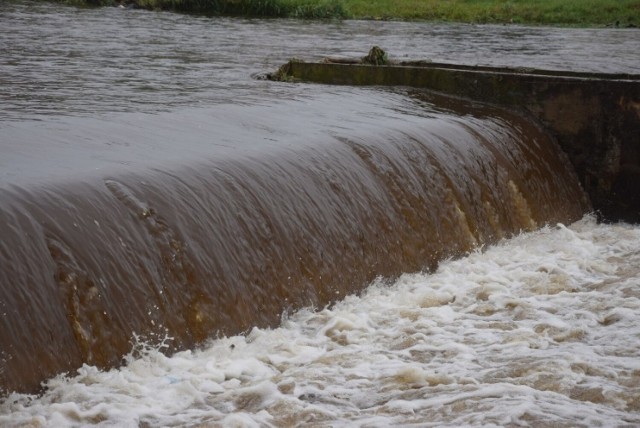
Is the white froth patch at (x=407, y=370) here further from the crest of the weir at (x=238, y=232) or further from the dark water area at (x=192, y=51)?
the dark water area at (x=192, y=51)

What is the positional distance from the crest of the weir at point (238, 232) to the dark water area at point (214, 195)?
0.01 m

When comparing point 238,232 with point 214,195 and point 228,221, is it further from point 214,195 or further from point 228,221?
point 214,195

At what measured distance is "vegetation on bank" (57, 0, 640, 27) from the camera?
1154 inches

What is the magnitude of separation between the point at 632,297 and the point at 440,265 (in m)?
1.71

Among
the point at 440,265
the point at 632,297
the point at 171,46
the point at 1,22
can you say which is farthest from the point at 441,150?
the point at 1,22

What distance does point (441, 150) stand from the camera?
1005cm

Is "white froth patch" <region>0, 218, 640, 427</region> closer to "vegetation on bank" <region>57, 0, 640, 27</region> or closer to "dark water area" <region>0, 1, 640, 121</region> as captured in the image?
"dark water area" <region>0, 1, 640, 121</region>

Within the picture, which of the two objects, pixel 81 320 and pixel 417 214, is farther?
pixel 417 214

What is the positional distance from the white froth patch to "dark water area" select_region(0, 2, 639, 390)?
264mm

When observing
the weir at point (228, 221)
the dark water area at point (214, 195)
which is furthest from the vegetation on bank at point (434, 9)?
the weir at point (228, 221)

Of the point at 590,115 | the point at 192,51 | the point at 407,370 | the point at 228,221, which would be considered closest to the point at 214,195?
the point at 228,221

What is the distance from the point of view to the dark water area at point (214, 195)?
19.9 ft

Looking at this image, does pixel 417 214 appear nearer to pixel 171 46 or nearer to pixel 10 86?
pixel 10 86

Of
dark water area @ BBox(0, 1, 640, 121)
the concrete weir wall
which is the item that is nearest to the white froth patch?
the concrete weir wall
